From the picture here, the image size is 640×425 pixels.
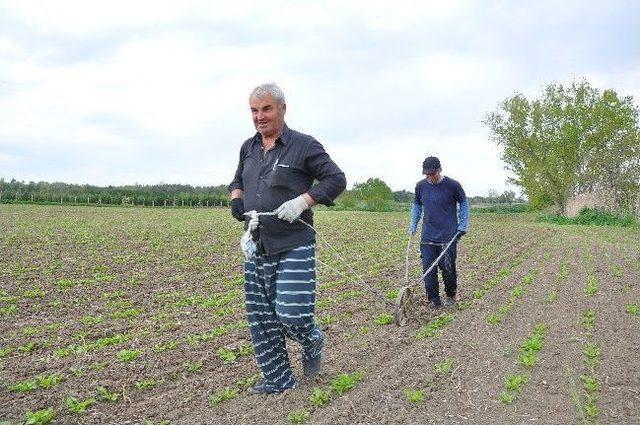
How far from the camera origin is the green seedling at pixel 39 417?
4258 mm

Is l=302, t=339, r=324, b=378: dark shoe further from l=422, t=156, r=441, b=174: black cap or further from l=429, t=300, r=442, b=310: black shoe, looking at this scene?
l=429, t=300, r=442, b=310: black shoe

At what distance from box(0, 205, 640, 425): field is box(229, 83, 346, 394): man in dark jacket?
19.3 inches

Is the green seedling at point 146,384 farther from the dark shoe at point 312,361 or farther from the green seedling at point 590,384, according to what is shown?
the green seedling at point 590,384

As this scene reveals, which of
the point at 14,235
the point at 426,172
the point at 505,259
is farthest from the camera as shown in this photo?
the point at 14,235

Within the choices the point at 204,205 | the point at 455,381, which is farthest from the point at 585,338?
the point at 204,205

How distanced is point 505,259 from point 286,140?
1177 centimetres

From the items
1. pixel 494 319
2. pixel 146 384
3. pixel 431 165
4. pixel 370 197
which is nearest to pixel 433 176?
pixel 431 165

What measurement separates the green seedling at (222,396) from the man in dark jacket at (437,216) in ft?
12.6

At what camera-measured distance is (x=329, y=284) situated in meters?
10.7

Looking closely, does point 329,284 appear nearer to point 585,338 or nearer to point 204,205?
point 585,338

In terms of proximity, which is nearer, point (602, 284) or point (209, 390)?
point (209, 390)

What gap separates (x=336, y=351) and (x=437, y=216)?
2704mm

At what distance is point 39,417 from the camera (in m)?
4.30

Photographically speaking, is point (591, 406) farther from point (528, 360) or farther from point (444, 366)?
point (444, 366)
